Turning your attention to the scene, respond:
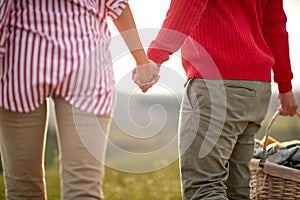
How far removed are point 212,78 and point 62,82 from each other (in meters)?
0.77

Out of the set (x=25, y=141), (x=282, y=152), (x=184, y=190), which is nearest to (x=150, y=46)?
(x=184, y=190)

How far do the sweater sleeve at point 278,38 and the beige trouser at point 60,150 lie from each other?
3.67 feet

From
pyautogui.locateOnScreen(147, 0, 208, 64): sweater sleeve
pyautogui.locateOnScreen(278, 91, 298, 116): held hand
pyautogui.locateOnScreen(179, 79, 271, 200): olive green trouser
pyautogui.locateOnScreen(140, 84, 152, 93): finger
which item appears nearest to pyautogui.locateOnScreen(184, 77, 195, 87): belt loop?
pyautogui.locateOnScreen(179, 79, 271, 200): olive green trouser

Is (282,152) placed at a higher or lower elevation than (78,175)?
lower

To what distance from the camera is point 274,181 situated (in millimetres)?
3188

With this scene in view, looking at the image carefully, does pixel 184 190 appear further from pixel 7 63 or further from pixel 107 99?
pixel 7 63

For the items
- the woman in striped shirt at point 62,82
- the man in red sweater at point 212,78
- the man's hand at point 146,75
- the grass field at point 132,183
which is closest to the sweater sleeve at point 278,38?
the man in red sweater at point 212,78

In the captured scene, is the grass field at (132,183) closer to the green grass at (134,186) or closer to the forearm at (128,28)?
the green grass at (134,186)

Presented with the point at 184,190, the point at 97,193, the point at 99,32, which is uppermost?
the point at 99,32

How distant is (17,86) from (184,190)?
0.95 meters

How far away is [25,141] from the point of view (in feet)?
6.66

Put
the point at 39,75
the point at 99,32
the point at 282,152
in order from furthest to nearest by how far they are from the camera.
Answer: the point at 282,152 → the point at 99,32 → the point at 39,75

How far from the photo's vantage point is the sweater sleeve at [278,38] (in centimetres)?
288

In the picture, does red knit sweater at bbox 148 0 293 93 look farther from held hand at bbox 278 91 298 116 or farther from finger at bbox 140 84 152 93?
held hand at bbox 278 91 298 116
